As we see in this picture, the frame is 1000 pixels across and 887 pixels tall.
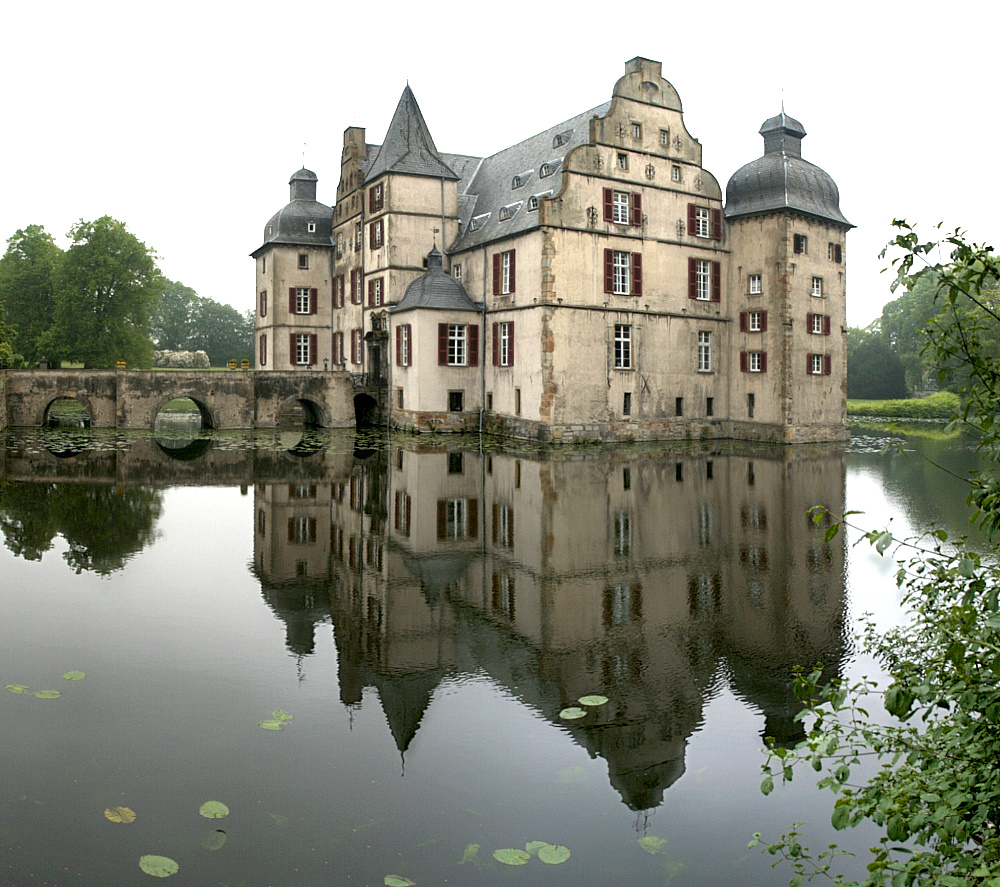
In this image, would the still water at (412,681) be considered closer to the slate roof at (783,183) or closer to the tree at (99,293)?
the slate roof at (783,183)

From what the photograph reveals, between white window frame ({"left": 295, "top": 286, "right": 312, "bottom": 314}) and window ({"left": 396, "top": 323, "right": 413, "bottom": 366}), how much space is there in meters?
11.4

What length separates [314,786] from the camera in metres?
6.40

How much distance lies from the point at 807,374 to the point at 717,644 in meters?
27.7

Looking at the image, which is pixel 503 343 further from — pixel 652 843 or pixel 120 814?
pixel 652 843

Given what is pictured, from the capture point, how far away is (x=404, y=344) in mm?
36125

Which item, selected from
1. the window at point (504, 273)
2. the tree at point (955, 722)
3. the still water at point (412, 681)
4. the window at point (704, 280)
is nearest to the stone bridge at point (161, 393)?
the window at point (504, 273)

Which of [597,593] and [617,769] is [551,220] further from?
[617,769]

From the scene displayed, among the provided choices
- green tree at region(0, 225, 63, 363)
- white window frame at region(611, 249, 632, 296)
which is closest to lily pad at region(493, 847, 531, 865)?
white window frame at region(611, 249, 632, 296)

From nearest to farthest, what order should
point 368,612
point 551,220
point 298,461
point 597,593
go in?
point 368,612
point 597,593
point 298,461
point 551,220

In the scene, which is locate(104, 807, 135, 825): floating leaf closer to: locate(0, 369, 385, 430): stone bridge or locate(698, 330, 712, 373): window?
locate(698, 330, 712, 373): window

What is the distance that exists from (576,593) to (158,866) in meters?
6.82

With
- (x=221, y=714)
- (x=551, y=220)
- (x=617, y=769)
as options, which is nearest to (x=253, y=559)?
(x=221, y=714)

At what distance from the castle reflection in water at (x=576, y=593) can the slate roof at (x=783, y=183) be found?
16.5 meters

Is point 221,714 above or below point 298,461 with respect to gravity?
below
